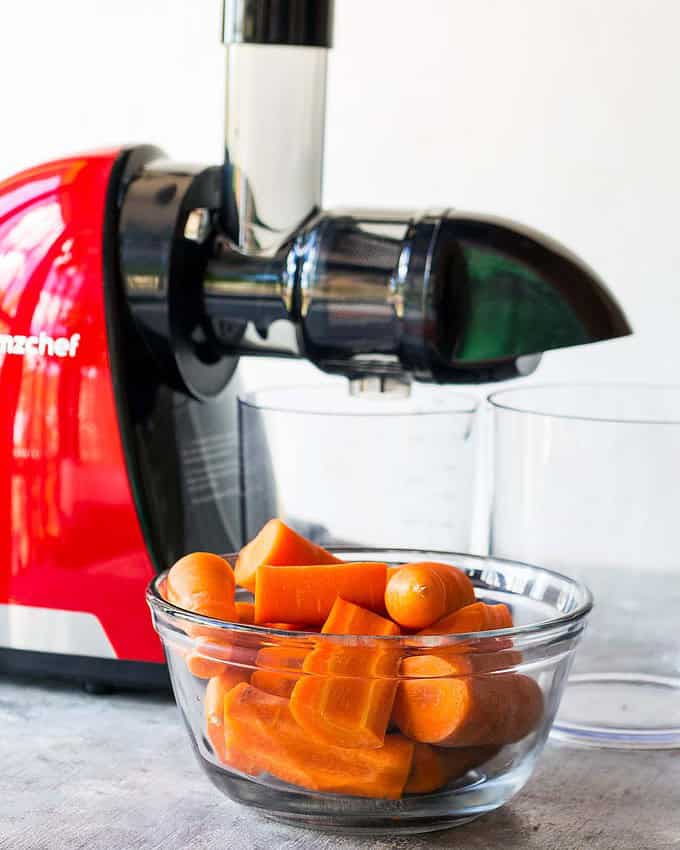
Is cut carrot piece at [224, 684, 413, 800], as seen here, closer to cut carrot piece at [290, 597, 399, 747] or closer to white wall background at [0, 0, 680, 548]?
cut carrot piece at [290, 597, 399, 747]

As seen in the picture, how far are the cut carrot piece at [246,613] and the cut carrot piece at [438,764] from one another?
0.09 m


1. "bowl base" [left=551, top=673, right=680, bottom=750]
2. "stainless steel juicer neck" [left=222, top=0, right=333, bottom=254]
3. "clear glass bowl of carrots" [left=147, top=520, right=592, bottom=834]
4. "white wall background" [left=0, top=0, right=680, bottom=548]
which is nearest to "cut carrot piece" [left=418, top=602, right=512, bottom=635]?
"clear glass bowl of carrots" [left=147, top=520, right=592, bottom=834]

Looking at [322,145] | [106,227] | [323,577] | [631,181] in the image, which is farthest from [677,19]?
[323,577]

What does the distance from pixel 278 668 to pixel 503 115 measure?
→ 25.6 inches

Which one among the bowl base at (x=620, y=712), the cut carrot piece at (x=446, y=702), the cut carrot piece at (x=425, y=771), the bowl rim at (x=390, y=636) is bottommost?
the bowl base at (x=620, y=712)

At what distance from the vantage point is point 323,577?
571 millimetres

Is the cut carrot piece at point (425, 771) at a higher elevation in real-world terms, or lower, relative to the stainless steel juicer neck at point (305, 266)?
lower

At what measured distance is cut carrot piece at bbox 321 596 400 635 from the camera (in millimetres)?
559

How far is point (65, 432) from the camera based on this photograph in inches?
28.2

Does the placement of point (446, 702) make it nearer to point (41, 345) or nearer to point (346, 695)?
point (346, 695)

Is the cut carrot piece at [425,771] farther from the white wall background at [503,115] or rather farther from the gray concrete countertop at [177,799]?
the white wall background at [503,115]

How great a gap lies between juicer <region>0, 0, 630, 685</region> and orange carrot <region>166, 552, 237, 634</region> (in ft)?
0.41

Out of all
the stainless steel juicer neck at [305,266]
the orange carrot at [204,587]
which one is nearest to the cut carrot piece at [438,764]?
the orange carrot at [204,587]

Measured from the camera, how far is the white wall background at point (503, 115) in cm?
103
